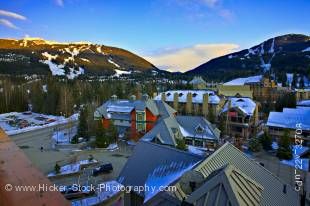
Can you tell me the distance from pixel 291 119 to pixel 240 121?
6062mm

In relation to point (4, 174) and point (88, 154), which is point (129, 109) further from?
point (4, 174)

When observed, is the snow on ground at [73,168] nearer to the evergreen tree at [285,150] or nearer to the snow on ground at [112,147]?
the snow on ground at [112,147]

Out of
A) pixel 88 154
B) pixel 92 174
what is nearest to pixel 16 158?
pixel 92 174

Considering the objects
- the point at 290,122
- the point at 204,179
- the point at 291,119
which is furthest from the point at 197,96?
the point at 204,179

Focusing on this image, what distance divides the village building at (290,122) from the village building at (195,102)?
→ 8.21m

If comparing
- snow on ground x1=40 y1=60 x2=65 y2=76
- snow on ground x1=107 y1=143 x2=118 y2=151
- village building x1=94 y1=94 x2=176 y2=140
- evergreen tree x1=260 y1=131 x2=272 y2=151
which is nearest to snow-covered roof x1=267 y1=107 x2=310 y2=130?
evergreen tree x1=260 y1=131 x2=272 y2=151

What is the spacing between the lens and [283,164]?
24422 mm

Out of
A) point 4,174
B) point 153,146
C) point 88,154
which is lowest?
point 88,154

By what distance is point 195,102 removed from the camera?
4366 centimetres

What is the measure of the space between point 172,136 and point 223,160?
57.1 feet

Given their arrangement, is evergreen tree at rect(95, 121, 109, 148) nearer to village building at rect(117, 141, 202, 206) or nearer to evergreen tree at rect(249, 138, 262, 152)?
evergreen tree at rect(249, 138, 262, 152)

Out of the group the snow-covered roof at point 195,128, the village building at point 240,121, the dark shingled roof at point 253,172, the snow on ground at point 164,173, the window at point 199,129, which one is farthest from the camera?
the village building at point 240,121

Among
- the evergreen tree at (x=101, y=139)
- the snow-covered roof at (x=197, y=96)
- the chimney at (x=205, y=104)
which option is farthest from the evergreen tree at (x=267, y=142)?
the evergreen tree at (x=101, y=139)

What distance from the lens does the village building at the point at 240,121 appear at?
34719 mm
